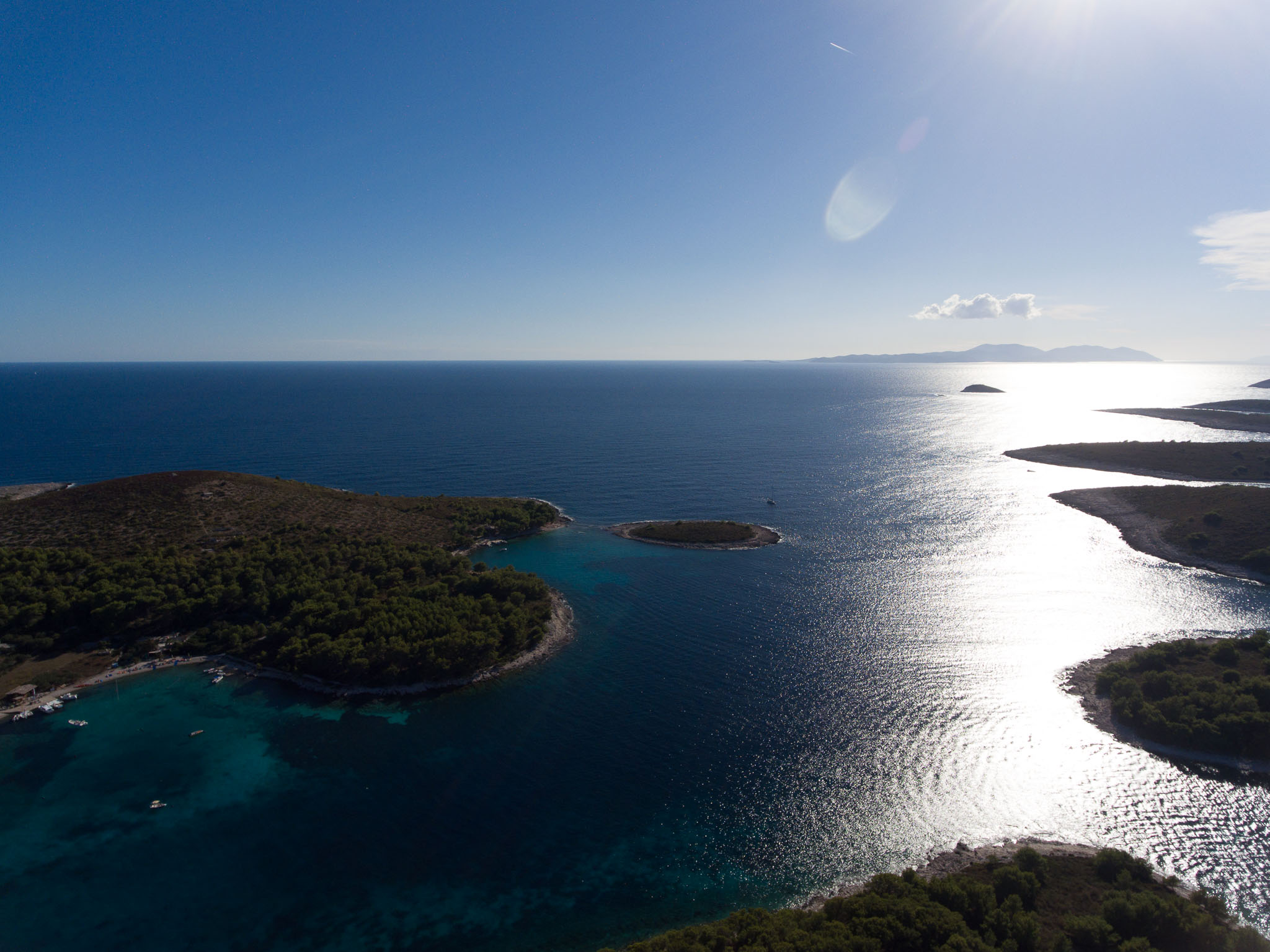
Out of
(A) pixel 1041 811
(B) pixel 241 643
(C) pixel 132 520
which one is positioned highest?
(C) pixel 132 520

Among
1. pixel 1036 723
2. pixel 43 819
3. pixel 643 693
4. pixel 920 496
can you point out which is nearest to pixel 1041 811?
pixel 1036 723

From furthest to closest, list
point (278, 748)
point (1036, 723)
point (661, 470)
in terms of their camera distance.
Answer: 1. point (661, 470)
2. point (1036, 723)
3. point (278, 748)

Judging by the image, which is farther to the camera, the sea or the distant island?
the distant island

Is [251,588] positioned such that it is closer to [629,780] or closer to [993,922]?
[629,780]

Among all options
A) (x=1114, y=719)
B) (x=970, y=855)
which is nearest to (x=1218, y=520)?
(x=1114, y=719)

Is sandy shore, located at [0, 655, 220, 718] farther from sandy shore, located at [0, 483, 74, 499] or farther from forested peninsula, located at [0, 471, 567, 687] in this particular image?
sandy shore, located at [0, 483, 74, 499]

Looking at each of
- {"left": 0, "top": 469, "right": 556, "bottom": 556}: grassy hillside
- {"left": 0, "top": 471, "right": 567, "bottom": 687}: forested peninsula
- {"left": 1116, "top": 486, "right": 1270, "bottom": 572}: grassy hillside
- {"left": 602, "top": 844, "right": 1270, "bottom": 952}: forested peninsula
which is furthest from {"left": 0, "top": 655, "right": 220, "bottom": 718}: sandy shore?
{"left": 1116, "top": 486, "right": 1270, "bottom": 572}: grassy hillside

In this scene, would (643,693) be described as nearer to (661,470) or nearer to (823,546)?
(823,546)
